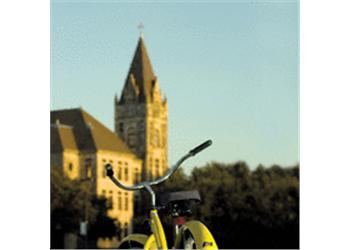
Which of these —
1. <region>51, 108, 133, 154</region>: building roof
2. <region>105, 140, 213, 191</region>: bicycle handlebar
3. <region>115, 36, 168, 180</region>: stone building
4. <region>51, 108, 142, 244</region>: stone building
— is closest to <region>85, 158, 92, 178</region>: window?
<region>51, 108, 142, 244</region>: stone building

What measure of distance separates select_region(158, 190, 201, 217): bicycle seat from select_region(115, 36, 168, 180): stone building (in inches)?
368

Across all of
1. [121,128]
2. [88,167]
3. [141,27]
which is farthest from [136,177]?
[141,27]

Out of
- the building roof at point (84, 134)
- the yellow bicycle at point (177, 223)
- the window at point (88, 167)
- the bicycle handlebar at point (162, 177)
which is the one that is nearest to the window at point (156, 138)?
the building roof at point (84, 134)

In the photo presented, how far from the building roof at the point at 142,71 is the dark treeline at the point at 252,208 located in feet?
7.34

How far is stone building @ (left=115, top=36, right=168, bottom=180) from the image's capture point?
12828mm

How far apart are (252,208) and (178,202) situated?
14.3m

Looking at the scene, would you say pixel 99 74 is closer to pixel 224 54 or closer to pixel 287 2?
pixel 224 54

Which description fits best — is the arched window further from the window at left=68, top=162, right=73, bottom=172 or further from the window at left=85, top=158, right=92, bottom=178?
the window at left=68, top=162, right=73, bottom=172

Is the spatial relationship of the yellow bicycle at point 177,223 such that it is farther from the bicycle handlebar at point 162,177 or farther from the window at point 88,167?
the window at point 88,167

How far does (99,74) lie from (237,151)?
2948 millimetres

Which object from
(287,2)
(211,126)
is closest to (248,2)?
(287,2)

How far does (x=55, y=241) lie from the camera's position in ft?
49.2

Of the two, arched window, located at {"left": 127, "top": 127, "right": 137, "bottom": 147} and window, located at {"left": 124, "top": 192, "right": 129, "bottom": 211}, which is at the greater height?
arched window, located at {"left": 127, "top": 127, "right": 137, "bottom": 147}

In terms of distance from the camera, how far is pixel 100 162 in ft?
49.4
